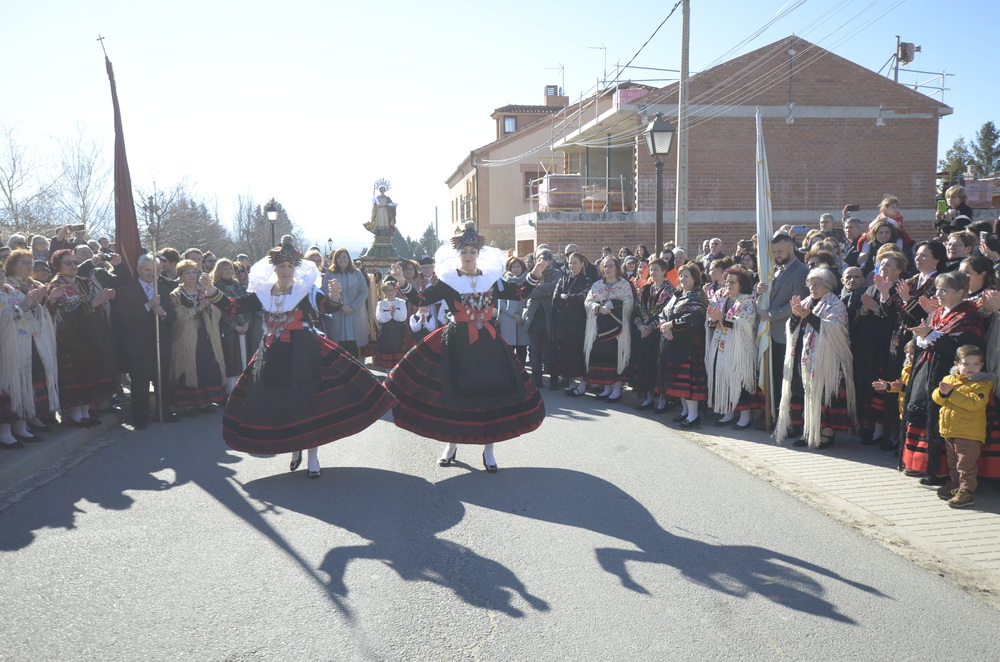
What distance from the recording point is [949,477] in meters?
6.02

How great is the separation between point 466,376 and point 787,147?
1960 centimetres

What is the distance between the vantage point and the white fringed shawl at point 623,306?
10266 mm

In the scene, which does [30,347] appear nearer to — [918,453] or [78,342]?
[78,342]

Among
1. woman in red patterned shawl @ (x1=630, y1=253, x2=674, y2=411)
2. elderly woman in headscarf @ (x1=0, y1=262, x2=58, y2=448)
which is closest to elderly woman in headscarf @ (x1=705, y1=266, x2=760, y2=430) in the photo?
woman in red patterned shawl @ (x1=630, y1=253, x2=674, y2=411)

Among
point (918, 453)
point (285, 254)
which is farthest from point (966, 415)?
point (285, 254)

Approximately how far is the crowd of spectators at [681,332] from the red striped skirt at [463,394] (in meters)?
0.97

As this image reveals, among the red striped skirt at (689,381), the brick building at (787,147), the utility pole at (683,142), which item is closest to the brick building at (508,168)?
the brick building at (787,147)

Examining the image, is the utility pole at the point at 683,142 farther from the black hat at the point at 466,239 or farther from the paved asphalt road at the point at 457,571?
the paved asphalt road at the point at 457,571

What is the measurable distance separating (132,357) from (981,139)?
173 ft

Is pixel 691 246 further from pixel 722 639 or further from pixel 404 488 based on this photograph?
pixel 722 639

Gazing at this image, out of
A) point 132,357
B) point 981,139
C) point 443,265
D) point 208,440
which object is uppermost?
point 981,139

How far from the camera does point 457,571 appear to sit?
4.45 metres

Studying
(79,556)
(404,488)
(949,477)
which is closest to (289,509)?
(404,488)

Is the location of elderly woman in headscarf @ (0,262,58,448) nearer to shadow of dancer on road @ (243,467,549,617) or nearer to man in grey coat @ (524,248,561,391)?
shadow of dancer on road @ (243,467,549,617)
